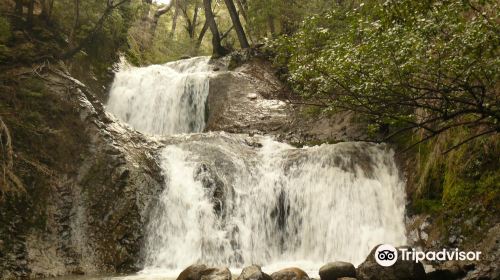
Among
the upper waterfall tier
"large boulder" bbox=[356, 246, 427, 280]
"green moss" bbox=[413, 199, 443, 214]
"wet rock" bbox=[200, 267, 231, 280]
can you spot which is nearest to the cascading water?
"green moss" bbox=[413, 199, 443, 214]

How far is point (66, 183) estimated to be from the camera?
9.90 metres

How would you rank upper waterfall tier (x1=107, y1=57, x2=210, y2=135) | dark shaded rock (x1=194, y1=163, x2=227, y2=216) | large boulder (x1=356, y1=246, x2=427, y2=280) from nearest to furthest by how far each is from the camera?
large boulder (x1=356, y1=246, x2=427, y2=280)
dark shaded rock (x1=194, y1=163, x2=227, y2=216)
upper waterfall tier (x1=107, y1=57, x2=210, y2=135)

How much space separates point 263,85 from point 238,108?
2.10m

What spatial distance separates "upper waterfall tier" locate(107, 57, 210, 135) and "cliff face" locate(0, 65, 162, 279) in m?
4.80

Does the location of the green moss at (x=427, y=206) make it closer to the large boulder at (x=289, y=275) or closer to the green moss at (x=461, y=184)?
the green moss at (x=461, y=184)

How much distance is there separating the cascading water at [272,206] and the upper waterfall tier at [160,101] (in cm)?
388

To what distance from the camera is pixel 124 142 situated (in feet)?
35.7

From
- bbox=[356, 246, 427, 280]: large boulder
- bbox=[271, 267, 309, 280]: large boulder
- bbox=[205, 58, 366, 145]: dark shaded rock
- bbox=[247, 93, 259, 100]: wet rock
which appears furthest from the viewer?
bbox=[247, 93, 259, 100]: wet rock


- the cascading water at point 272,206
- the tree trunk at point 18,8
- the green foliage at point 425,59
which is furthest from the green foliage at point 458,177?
the tree trunk at point 18,8

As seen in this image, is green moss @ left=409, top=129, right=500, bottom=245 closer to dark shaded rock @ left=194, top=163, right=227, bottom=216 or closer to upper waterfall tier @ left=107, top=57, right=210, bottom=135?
dark shaded rock @ left=194, top=163, right=227, bottom=216

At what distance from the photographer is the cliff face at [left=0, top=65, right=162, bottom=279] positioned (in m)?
8.88

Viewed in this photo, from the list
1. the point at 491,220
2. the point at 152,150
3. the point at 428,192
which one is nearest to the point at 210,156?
the point at 152,150

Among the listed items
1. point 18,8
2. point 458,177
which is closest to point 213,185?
point 458,177

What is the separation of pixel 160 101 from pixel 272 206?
757cm
